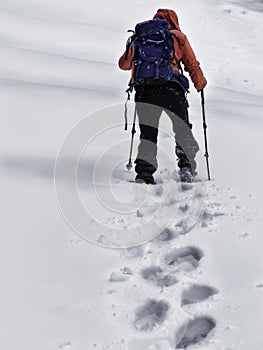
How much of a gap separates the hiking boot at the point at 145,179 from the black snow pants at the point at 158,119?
0.03m

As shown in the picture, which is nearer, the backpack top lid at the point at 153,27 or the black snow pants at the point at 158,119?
the backpack top lid at the point at 153,27

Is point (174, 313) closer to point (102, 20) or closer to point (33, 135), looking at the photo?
point (33, 135)

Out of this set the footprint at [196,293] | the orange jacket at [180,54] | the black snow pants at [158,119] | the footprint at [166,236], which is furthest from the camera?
the black snow pants at [158,119]

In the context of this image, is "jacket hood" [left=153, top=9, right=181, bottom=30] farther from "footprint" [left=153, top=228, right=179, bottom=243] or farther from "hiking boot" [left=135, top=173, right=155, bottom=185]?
"footprint" [left=153, top=228, right=179, bottom=243]

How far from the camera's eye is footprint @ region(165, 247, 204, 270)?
354cm

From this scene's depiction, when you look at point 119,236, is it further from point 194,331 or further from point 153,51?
point 153,51

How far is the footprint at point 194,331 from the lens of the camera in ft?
9.34

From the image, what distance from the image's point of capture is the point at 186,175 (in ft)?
16.1

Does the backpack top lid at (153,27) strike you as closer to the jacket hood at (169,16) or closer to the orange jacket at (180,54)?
the orange jacket at (180,54)

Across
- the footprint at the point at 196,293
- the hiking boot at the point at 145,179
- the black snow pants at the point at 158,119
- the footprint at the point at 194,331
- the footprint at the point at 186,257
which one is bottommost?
the footprint at the point at 194,331

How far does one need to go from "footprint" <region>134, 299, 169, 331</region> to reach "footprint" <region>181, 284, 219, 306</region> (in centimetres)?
14

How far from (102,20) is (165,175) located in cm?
1207

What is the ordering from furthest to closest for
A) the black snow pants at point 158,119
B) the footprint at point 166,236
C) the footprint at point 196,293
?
the black snow pants at point 158,119 → the footprint at point 166,236 → the footprint at point 196,293

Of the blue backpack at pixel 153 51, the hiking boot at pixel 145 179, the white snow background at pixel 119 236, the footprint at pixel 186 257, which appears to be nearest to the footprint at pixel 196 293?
the white snow background at pixel 119 236
